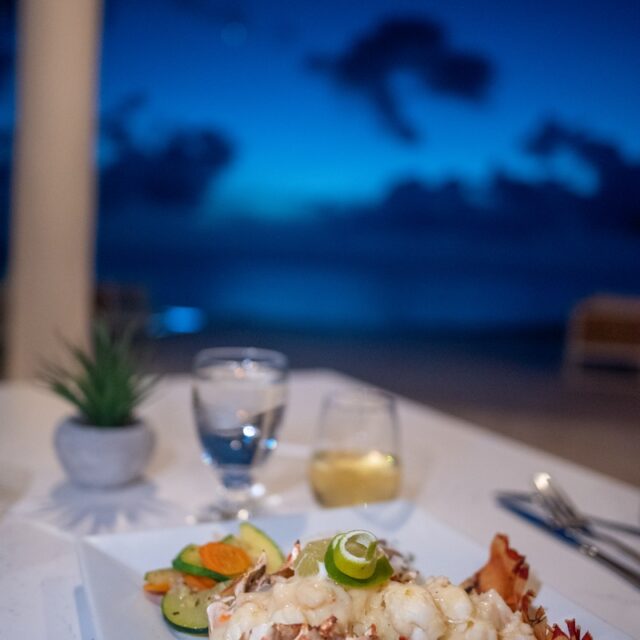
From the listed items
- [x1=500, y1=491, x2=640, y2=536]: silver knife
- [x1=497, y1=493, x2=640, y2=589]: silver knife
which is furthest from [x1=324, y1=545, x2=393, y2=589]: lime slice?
[x1=500, y1=491, x2=640, y2=536]: silver knife

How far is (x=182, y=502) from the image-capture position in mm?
1108

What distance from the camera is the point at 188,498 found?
1.12 meters

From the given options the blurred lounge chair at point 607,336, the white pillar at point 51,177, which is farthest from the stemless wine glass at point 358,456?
the blurred lounge chair at point 607,336

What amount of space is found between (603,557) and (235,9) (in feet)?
38.5

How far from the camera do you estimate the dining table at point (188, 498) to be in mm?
796

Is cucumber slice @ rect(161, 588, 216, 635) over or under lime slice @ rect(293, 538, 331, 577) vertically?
under

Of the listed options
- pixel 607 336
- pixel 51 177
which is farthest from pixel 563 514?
pixel 607 336

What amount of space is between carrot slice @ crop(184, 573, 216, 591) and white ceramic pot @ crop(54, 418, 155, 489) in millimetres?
392

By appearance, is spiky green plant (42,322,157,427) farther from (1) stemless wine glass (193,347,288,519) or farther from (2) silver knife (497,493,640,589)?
(2) silver knife (497,493,640,589)

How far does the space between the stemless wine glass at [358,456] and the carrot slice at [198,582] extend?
0.35 metres

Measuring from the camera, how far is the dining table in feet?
2.61

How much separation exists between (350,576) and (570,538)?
55 centimetres

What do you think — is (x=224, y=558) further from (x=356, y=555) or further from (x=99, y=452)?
(x=99, y=452)

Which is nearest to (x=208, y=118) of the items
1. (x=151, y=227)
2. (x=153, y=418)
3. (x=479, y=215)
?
(x=151, y=227)
